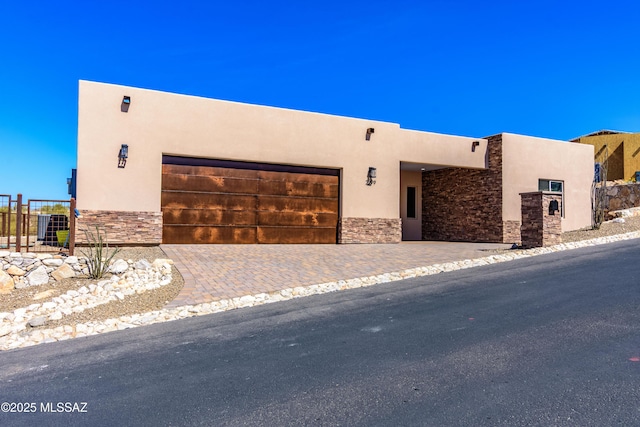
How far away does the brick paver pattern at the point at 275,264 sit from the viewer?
818 cm

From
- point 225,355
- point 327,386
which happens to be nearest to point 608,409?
point 327,386

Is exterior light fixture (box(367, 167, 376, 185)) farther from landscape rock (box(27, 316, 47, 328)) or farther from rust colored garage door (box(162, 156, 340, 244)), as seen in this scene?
landscape rock (box(27, 316, 47, 328))

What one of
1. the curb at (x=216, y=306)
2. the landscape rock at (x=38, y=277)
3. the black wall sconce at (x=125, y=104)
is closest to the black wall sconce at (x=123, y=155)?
the black wall sconce at (x=125, y=104)

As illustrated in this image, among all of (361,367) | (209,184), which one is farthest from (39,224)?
(361,367)

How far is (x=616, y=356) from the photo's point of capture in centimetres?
408

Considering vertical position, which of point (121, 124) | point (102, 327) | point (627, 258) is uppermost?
point (121, 124)

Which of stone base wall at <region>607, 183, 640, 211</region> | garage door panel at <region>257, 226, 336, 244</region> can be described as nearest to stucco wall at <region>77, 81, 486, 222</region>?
garage door panel at <region>257, 226, 336, 244</region>

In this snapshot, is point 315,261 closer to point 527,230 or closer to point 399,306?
point 399,306

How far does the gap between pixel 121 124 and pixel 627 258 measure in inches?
563

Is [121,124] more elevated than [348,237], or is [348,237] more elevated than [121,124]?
[121,124]

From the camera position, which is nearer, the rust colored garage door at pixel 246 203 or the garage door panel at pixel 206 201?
the garage door panel at pixel 206 201

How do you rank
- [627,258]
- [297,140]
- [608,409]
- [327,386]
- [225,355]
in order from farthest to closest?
[297,140] → [627,258] → [225,355] → [327,386] → [608,409]

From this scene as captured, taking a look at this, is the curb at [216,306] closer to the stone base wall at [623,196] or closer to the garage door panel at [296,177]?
the garage door panel at [296,177]

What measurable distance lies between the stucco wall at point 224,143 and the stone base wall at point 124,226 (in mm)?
225
